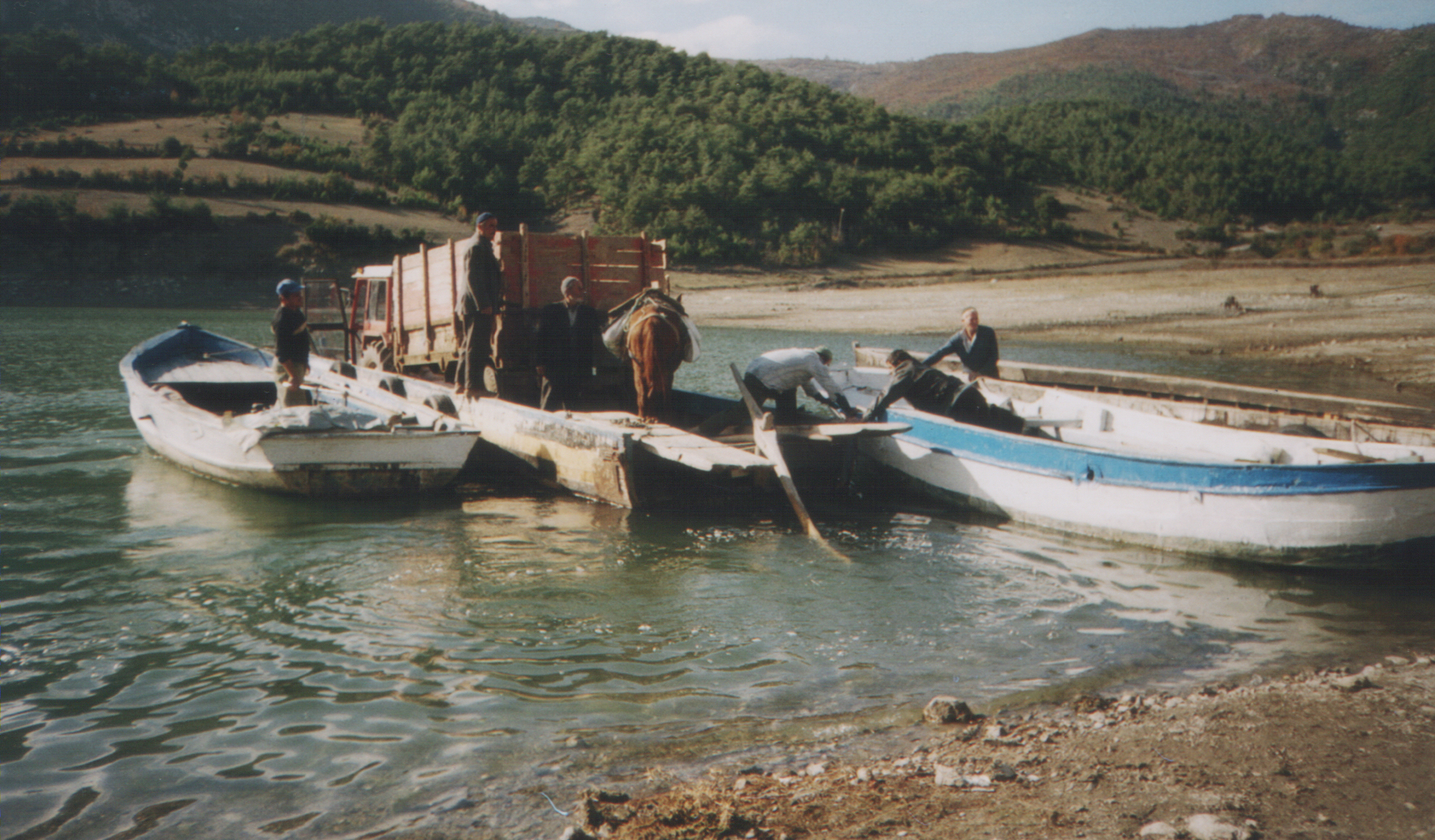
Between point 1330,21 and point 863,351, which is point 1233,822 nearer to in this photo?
point 863,351

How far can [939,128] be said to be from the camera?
65.4 metres

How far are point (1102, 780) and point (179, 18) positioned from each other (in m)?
180

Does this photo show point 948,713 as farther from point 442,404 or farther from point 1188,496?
point 442,404

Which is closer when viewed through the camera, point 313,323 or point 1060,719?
point 1060,719

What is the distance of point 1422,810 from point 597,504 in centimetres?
746

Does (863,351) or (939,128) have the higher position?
(939,128)

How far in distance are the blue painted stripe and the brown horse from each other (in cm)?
251

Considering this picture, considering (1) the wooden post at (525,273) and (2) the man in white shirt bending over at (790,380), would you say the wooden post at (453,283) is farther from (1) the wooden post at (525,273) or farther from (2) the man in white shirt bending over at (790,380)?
(2) the man in white shirt bending over at (790,380)

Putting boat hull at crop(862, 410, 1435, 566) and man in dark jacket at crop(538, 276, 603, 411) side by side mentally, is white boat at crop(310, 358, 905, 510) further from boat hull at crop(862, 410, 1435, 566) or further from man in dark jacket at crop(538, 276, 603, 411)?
boat hull at crop(862, 410, 1435, 566)

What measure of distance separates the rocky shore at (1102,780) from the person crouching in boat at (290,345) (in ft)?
26.2

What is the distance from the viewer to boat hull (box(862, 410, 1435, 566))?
715 cm

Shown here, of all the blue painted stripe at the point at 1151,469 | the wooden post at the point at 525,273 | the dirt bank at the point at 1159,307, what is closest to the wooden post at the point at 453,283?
the wooden post at the point at 525,273

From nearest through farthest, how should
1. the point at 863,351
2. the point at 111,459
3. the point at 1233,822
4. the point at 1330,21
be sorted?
the point at 1233,822, the point at 111,459, the point at 863,351, the point at 1330,21

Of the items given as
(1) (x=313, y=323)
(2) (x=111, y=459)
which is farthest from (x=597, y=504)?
(1) (x=313, y=323)
